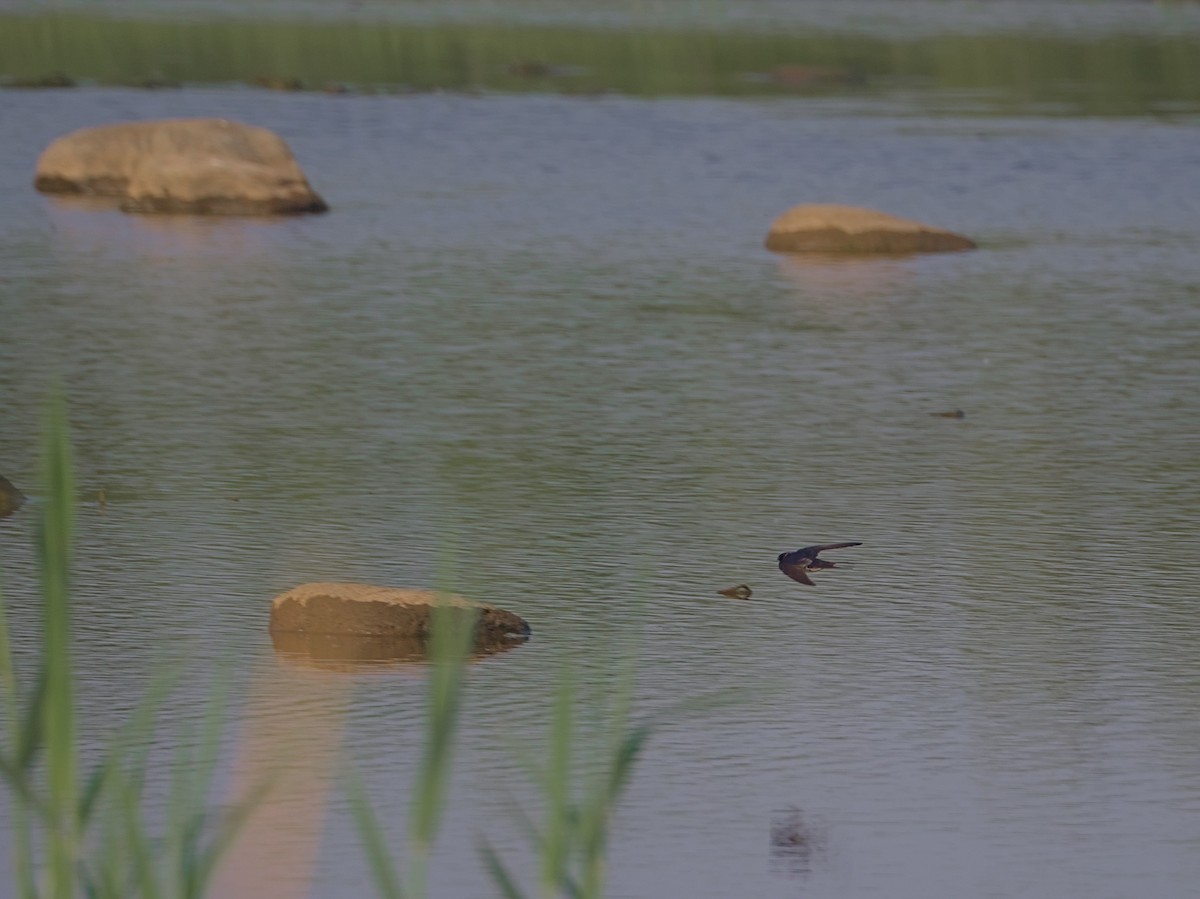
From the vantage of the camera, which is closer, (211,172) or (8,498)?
(8,498)

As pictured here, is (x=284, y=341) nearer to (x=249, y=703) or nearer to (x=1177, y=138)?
(x=249, y=703)

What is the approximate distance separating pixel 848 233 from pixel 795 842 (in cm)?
1556

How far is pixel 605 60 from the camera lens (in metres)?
53.6

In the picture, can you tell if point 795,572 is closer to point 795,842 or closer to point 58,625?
point 795,842

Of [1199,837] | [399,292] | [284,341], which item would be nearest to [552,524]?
[1199,837]

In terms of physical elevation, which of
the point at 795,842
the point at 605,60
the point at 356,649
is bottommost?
the point at 605,60

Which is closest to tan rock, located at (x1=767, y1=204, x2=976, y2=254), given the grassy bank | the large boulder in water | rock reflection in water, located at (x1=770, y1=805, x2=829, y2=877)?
the large boulder in water

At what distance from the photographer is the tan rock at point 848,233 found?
22625 millimetres

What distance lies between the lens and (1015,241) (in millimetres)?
24078

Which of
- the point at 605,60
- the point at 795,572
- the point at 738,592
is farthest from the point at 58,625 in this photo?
the point at 605,60

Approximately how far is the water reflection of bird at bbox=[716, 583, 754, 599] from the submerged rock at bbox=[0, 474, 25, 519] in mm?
3295

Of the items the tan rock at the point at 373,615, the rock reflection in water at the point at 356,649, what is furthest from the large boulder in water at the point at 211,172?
the rock reflection in water at the point at 356,649

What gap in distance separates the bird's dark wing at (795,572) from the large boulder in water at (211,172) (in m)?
15.4

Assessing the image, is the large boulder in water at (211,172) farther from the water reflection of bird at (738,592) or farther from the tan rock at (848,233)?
the water reflection of bird at (738,592)
